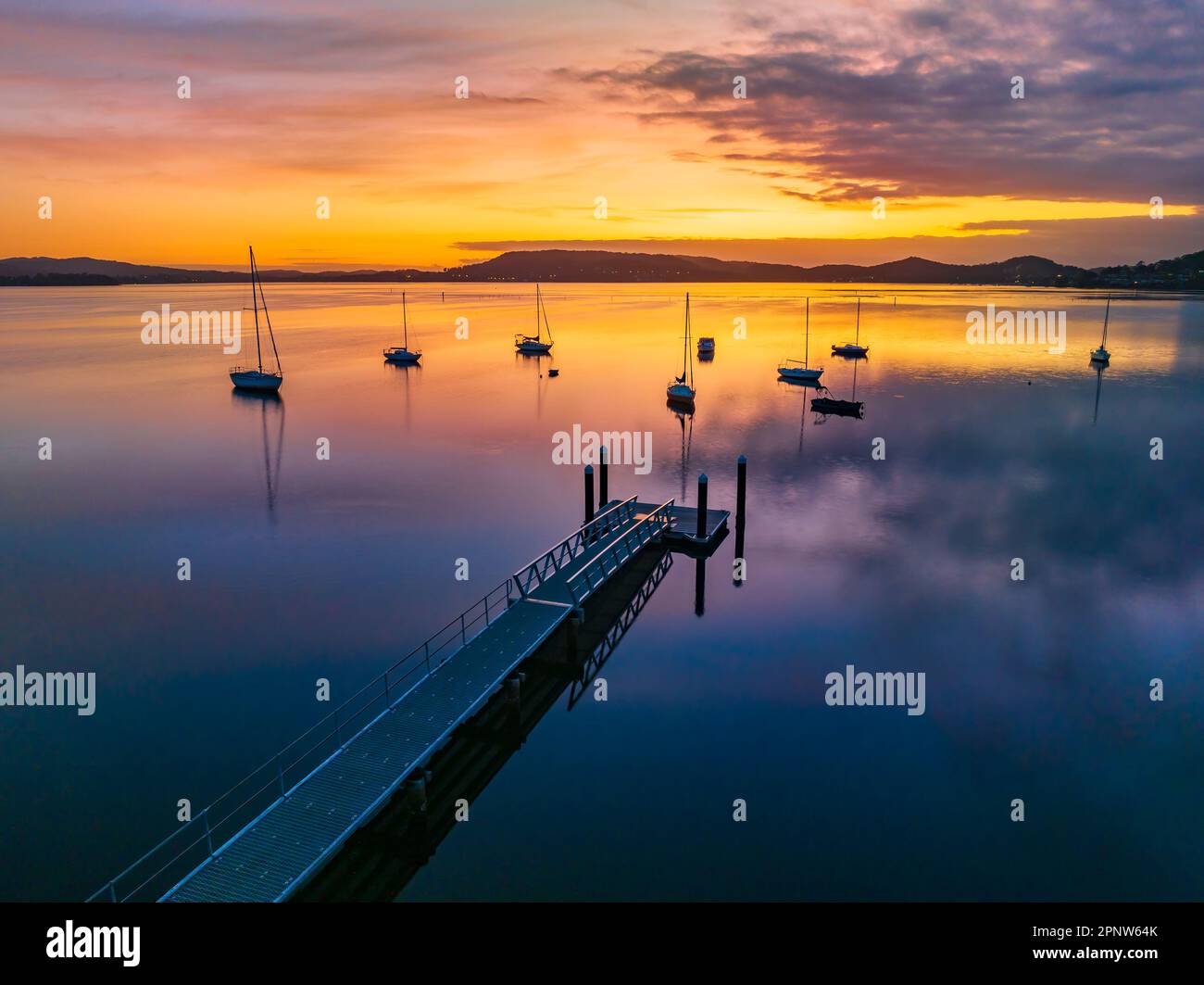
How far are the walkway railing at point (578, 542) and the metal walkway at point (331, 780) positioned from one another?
180 centimetres

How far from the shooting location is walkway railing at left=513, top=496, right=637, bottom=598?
26484 mm

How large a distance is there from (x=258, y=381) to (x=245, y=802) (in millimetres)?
62962

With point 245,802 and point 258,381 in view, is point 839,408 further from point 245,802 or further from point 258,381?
point 245,802

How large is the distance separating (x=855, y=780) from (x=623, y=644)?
28.1ft

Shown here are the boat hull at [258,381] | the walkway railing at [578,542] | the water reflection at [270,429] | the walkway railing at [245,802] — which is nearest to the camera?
the walkway railing at [245,802]

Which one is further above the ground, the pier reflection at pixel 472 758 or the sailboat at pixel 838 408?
the sailboat at pixel 838 408

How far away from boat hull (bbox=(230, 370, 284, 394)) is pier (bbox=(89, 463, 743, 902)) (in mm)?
53669

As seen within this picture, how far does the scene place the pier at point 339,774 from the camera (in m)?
12.8

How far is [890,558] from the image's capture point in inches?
1252

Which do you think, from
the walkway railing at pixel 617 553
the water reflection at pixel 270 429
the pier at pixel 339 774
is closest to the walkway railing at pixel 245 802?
the pier at pixel 339 774

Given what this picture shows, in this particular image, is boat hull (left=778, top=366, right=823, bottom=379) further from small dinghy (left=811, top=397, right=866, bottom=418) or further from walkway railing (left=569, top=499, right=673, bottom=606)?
walkway railing (left=569, top=499, right=673, bottom=606)

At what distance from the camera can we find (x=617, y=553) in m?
28.4

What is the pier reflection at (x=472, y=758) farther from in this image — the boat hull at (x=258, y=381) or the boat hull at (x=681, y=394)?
the boat hull at (x=258, y=381)

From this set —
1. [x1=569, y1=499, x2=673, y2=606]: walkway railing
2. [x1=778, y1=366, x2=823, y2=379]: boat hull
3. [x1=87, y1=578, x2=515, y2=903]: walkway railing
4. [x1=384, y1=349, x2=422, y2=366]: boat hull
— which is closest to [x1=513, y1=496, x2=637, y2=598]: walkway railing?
[x1=569, y1=499, x2=673, y2=606]: walkway railing
